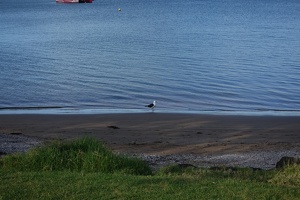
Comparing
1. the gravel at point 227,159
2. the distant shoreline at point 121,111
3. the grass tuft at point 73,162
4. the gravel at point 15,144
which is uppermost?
the grass tuft at point 73,162

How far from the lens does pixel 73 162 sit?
422 inches

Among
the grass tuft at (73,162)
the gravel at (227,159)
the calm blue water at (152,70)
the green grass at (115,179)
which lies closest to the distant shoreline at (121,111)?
the calm blue water at (152,70)

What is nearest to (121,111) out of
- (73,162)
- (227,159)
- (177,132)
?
(177,132)

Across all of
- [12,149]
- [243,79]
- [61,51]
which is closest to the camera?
[12,149]

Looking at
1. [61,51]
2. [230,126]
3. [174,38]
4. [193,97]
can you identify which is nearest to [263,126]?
Result: [230,126]

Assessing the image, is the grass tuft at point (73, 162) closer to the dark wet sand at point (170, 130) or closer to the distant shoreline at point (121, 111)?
the dark wet sand at point (170, 130)

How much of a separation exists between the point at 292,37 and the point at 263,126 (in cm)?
3698

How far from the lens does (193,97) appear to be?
27969 mm

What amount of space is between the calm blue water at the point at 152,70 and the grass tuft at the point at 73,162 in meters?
14.5

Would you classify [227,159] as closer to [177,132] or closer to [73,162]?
[73,162]

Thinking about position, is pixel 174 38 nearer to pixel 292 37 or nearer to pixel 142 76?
pixel 292 37

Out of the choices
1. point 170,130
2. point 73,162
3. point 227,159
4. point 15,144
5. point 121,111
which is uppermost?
point 73,162

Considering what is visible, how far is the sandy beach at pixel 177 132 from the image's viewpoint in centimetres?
1576

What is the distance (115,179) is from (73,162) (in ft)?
6.06
